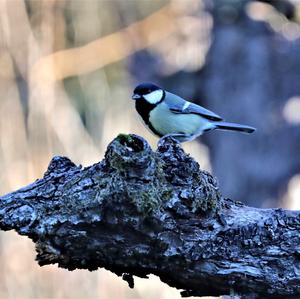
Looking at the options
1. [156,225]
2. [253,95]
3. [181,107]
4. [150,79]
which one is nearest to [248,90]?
[253,95]

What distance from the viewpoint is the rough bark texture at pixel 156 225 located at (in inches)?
56.4

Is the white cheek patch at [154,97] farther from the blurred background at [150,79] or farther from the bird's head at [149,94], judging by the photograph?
the blurred background at [150,79]

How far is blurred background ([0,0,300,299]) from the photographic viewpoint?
12.0 feet

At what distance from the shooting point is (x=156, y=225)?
4.83ft

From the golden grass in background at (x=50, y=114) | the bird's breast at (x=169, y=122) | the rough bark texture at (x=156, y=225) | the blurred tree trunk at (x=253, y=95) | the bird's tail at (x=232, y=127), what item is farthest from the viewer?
the blurred tree trunk at (x=253, y=95)

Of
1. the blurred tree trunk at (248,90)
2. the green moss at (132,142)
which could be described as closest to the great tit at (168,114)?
the green moss at (132,142)

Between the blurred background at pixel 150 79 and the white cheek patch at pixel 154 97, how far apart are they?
1.14 m

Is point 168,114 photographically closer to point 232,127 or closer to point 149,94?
point 149,94

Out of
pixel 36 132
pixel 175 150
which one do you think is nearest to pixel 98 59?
pixel 36 132

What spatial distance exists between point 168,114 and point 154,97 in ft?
0.29

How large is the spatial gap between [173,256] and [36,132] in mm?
2222

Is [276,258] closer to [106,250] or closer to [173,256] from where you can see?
[173,256]

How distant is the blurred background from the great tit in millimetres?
1126

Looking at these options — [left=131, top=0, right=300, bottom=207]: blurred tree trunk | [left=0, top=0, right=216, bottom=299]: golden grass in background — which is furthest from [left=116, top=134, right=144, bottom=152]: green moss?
[left=131, top=0, right=300, bottom=207]: blurred tree trunk
